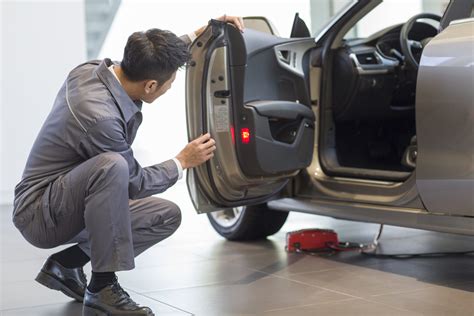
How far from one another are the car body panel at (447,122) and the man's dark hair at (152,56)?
104 cm

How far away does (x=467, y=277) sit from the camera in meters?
3.61

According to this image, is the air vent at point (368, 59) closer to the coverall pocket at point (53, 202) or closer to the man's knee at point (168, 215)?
the man's knee at point (168, 215)

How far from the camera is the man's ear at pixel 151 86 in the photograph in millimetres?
2975

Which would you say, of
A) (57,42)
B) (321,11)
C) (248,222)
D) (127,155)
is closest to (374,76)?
(248,222)

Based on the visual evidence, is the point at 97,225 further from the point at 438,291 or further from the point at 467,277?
the point at 467,277

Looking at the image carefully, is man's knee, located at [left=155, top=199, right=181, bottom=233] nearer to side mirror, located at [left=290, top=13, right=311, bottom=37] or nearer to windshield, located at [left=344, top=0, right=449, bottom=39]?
side mirror, located at [left=290, top=13, right=311, bottom=37]

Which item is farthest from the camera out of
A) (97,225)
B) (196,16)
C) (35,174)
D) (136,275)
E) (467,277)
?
(196,16)

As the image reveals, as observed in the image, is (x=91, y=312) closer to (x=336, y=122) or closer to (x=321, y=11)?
(x=336, y=122)

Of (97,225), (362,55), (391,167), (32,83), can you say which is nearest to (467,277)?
(391,167)

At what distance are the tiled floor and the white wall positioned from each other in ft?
9.40

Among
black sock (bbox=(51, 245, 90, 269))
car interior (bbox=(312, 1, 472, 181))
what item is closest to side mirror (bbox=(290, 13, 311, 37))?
car interior (bbox=(312, 1, 472, 181))

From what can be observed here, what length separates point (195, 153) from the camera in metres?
3.25

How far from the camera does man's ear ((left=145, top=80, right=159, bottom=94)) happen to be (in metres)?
2.97

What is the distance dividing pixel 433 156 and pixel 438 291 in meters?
0.53
